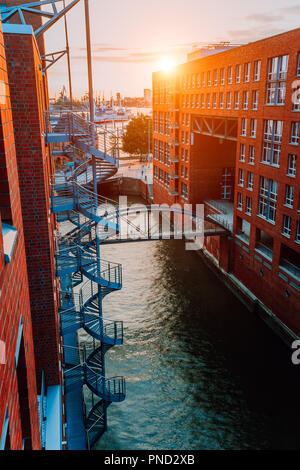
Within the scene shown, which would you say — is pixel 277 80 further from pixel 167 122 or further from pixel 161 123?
pixel 161 123

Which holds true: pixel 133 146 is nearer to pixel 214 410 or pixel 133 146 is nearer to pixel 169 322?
pixel 169 322

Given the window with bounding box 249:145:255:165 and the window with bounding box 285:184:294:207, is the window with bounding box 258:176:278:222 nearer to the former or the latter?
the window with bounding box 285:184:294:207

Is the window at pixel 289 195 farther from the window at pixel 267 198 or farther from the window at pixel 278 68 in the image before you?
the window at pixel 278 68

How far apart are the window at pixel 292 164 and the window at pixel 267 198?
179cm

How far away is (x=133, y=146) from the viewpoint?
255 feet

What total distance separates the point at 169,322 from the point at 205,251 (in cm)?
1222

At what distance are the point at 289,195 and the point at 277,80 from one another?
645 centimetres

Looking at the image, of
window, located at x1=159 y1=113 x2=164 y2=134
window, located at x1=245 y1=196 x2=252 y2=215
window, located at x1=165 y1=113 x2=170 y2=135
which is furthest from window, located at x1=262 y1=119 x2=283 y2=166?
window, located at x1=159 y1=113 x2=164 y2=134

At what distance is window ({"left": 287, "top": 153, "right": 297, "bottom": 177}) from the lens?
72.6ft

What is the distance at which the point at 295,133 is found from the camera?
21.7 m

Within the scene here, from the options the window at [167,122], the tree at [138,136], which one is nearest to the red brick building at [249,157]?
the window at [167,122]

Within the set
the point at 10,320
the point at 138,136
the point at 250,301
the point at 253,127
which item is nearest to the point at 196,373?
the point at 250,301

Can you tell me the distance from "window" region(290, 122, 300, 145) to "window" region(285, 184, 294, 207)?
93.3 inches

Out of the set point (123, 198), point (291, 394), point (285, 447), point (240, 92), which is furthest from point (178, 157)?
point (285, 447)
